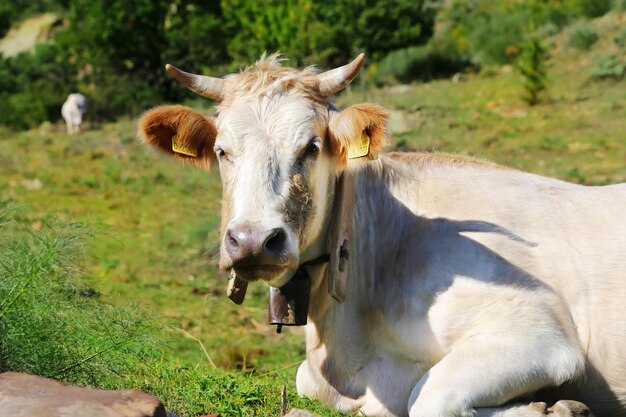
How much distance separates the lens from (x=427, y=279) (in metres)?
6.05

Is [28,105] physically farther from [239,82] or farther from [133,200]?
[239,82]

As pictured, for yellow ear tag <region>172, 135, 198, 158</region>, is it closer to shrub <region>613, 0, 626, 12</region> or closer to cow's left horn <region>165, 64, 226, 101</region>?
cow's left horn <region>165, 64, 226, 101</region>

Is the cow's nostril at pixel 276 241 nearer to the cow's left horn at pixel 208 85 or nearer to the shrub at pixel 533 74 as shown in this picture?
the cow's left horn at pixel 208 85

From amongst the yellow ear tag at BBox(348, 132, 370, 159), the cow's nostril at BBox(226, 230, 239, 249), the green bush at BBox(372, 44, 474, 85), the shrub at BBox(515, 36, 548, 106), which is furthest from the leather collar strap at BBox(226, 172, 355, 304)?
the green bush at BBox(372, 44, 474, 85)

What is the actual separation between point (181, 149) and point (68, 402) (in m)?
2.15

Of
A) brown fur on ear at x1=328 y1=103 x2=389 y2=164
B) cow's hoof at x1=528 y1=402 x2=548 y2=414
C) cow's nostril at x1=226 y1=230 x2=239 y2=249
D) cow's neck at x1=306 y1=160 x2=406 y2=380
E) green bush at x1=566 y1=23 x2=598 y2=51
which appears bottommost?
green bush at x1=566 y1=23 x2=598 y2=51

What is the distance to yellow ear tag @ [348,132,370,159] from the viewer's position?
5.88 meters

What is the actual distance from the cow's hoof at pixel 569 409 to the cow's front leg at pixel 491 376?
0.24 ft

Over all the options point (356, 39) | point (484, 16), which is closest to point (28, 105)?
point (356, 39)

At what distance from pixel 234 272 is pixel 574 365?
2.02m

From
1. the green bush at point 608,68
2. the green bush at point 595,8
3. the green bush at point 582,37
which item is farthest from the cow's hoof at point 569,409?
the green bush at point 595,8

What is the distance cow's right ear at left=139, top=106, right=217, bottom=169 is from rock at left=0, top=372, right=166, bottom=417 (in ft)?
6.37

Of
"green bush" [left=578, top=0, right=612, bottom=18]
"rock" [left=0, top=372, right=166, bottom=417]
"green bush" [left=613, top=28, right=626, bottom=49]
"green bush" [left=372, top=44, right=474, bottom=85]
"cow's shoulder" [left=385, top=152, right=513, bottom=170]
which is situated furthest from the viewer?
"green bush" [left=578, top=0, right=612, bottom=18]

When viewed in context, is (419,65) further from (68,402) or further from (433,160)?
(68,402)
